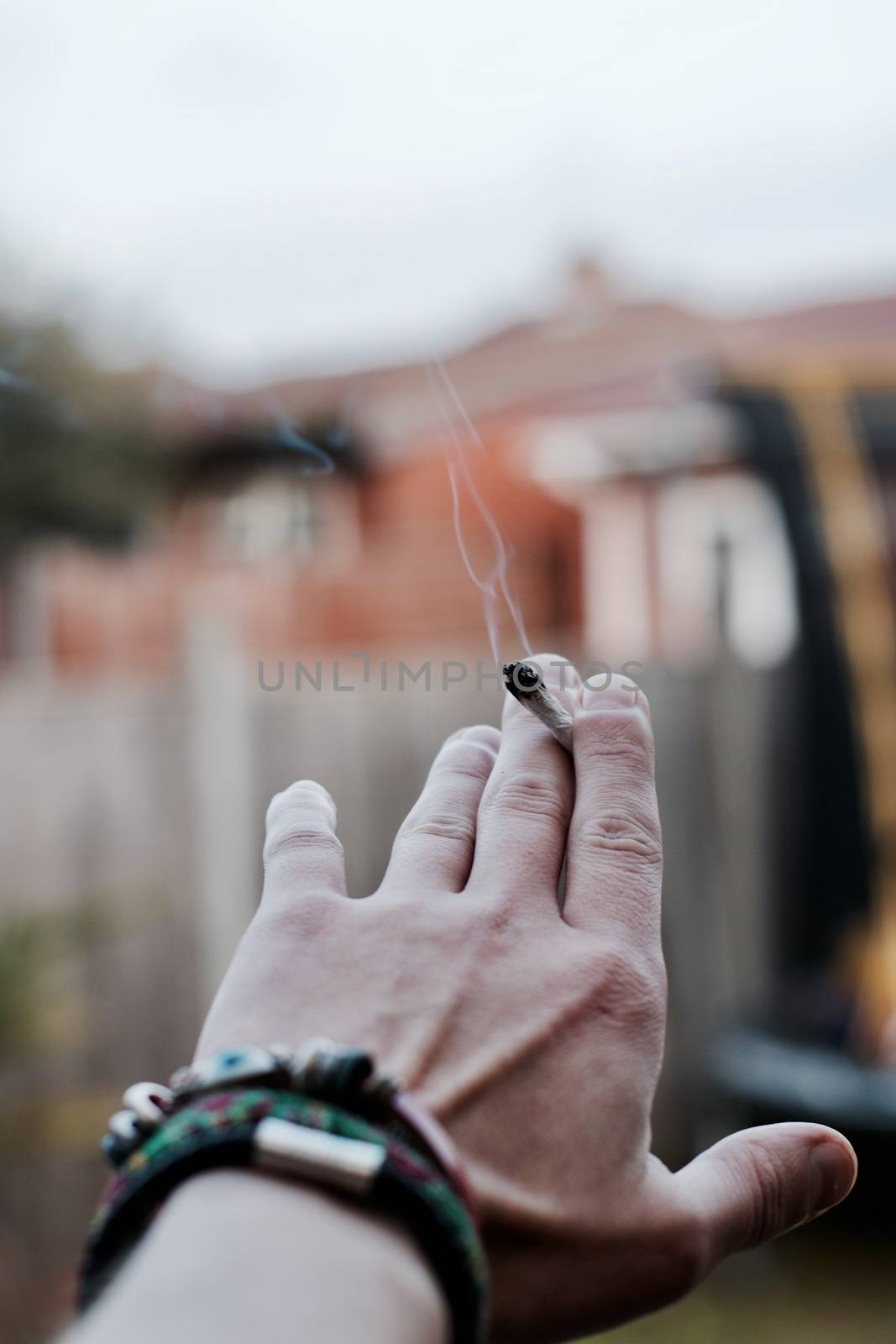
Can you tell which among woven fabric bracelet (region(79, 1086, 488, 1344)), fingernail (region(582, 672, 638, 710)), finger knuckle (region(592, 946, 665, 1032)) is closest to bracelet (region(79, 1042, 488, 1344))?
woven fabric bracelet (region(79, 1086, 488, 1344))

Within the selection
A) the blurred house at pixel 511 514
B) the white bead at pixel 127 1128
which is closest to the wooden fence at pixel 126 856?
the blurred house at pixel 511 514

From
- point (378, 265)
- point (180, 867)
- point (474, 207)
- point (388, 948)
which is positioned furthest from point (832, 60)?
point (180, 867)

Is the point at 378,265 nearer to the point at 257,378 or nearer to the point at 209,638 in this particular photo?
the point at 257,378

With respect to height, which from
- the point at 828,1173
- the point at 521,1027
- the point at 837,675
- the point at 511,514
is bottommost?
the point at 828,1173

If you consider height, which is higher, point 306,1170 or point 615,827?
point 615,827

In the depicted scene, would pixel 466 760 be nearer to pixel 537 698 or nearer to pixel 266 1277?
pixel 537 698

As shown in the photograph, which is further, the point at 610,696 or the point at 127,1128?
the point at 610,696

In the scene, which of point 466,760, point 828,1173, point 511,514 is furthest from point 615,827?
point 511,514
